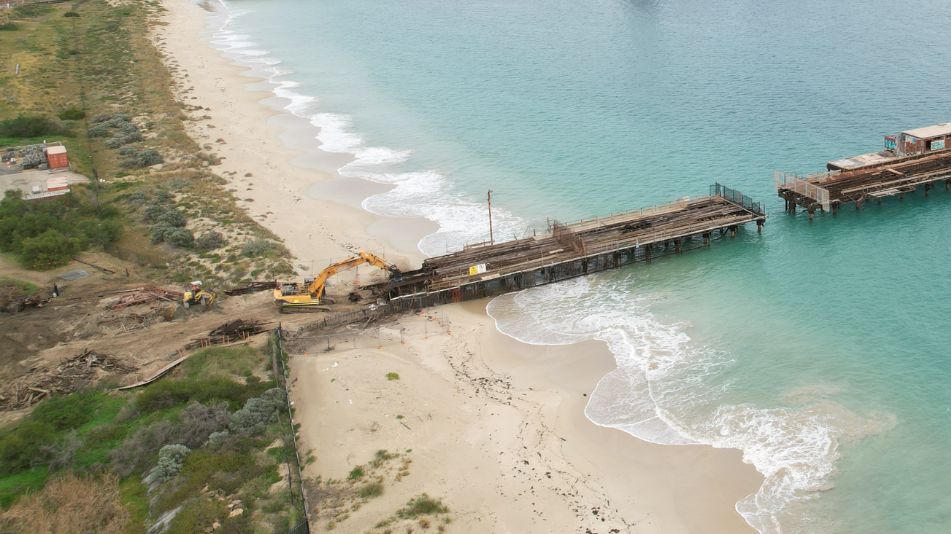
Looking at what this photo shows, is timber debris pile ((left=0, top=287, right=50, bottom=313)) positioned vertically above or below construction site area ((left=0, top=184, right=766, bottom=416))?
above

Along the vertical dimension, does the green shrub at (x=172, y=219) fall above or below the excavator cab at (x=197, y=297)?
above

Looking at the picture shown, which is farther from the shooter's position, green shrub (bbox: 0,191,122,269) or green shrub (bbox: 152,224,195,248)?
green shrub (bbox: 152,224,195,248)

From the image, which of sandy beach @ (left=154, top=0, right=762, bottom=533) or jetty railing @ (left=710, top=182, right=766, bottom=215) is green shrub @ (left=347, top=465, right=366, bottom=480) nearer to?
sandy beach @ (left=154, top=0, right=762, bottom=533)

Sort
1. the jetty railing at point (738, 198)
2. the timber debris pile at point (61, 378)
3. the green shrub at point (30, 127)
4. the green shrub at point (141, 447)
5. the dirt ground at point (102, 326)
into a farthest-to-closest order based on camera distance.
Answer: the green shrub at point (30, 127) < the jetty railing at point (738, 198) < the dirt ground at point (102, 326) < the timber debris pile at point (61, 378) < the green shrub at point (141, 447)

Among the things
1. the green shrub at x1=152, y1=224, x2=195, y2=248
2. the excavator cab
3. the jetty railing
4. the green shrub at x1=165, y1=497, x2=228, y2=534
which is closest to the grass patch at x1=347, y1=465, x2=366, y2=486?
the green shrub at x1=165, y1=497, x2=228, y2=534

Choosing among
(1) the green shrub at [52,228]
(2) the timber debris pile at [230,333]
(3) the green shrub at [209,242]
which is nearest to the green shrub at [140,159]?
(1) the green shrub at [52,228]

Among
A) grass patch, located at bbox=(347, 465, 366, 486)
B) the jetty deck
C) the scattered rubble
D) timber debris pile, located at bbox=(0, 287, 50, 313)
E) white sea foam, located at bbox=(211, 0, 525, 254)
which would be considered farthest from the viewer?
the jetty deck

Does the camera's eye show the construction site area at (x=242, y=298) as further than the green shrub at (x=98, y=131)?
No

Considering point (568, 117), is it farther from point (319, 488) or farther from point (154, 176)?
point (319, 488)

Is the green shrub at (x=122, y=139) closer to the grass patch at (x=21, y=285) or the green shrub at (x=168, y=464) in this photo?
the grass patch at (x=21, y=285)
